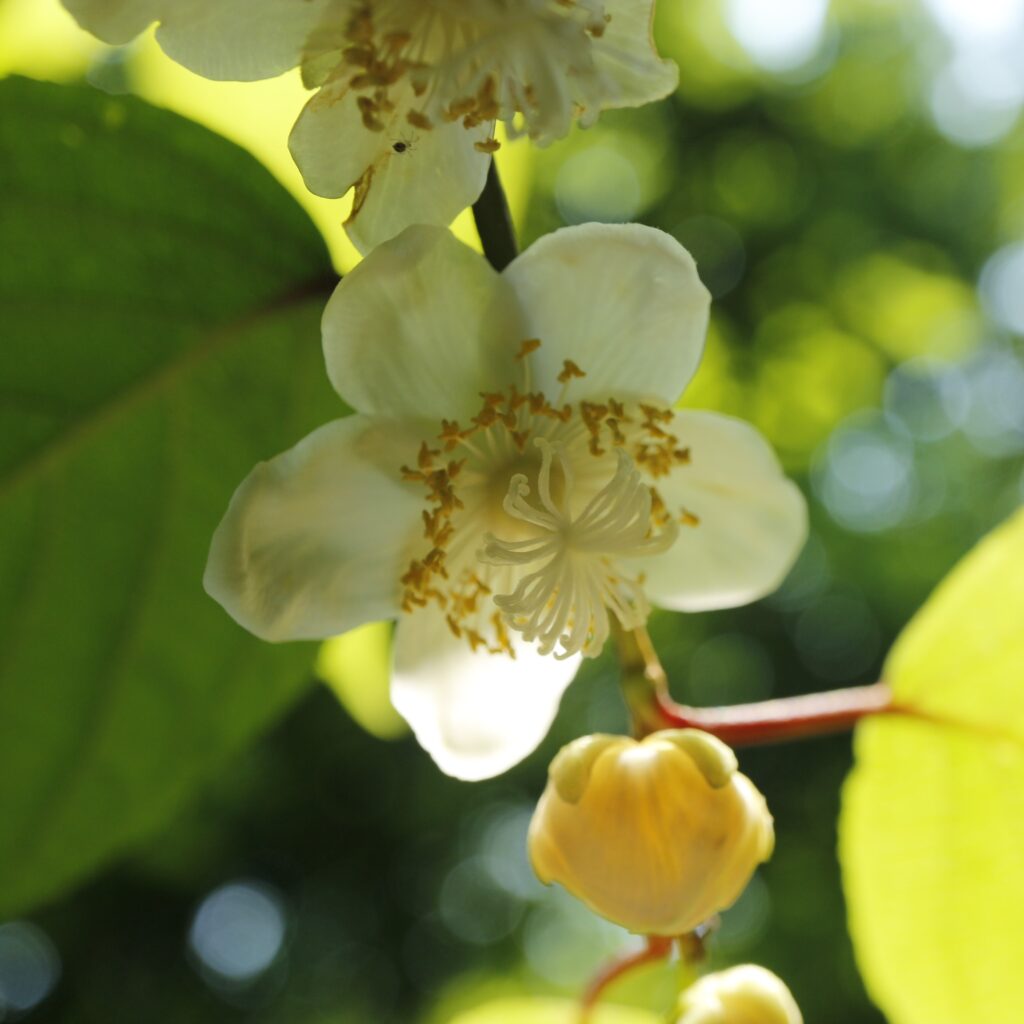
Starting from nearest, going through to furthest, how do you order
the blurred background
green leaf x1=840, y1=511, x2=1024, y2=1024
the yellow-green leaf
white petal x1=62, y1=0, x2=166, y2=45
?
white petal x1=62, y1=0, x2=166, y2=45 < green leaf x1=840, y1=511, x2=1024, y2=1024 < the yellow-green leaf < the blurred background

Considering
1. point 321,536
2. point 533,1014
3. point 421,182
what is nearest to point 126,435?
point 321,536

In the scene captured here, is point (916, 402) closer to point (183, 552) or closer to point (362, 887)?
point (362, 887)

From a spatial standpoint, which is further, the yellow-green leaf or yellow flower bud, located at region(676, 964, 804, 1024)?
the yellow-green leaf

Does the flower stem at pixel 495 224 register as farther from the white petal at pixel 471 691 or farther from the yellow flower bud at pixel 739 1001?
the yellow flower bud at pixel 739 1001

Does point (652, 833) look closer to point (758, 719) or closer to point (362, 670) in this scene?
point (758, 719)

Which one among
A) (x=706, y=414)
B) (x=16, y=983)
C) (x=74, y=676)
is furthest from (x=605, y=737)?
(x=16, y=983)

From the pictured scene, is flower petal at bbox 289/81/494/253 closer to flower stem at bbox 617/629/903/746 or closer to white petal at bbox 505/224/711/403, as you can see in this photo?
white petal at bbox 505/224/711/403

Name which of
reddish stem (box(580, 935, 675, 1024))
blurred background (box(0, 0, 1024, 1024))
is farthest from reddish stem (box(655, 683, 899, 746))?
blurred background (box(0, 0, 1024, 1024))

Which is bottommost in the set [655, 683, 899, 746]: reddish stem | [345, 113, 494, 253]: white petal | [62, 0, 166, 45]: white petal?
[655, 683, 899, 746]: reddish stem
